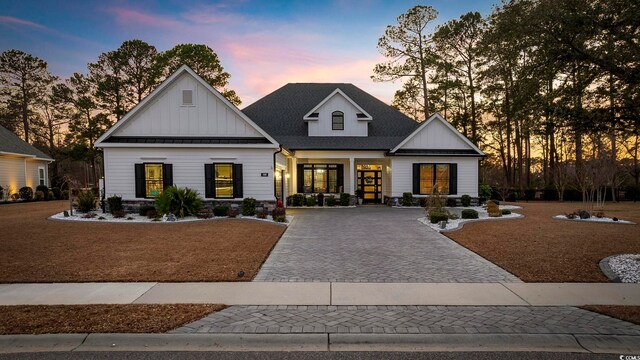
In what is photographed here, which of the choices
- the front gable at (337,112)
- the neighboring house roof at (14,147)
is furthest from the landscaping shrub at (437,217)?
the neighboring house roof at (14,147)

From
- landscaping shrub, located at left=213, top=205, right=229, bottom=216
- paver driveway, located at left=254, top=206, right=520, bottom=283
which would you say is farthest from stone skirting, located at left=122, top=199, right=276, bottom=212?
paver driveway, located at left=254, top=206, right=520, bottom=283

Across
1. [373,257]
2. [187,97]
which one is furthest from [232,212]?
[373,257]

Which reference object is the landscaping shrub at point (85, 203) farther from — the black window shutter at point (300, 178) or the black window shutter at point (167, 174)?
the black window shutter at point (300, 178)

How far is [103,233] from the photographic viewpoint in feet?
41.7

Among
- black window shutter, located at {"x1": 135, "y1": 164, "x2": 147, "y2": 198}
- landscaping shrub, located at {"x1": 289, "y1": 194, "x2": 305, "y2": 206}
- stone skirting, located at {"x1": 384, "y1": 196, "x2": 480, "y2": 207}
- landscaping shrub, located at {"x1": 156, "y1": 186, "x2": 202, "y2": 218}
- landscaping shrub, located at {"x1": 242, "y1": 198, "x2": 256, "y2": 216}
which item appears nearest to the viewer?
landscaping shrub, located at {"x1": 156, "y1": 186, "x2": 202, "y2": 218}

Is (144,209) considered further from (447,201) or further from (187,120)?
(447,201)

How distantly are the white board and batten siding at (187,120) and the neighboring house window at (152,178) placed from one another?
176 centimetres

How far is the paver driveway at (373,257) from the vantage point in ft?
24.0

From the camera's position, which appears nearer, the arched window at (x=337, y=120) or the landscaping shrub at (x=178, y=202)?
the landscaping shrub at (x=178, y=202)

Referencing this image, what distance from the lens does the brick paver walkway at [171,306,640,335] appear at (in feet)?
15.3

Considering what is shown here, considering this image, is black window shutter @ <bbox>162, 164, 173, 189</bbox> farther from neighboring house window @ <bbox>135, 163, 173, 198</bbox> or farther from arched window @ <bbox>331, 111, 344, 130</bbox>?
arched window @ <bbox>331, 111, 344, 130</bbox>

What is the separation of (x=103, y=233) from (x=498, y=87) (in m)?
31.9

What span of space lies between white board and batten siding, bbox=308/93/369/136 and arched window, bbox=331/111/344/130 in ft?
0.53

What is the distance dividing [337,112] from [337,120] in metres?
0.57
